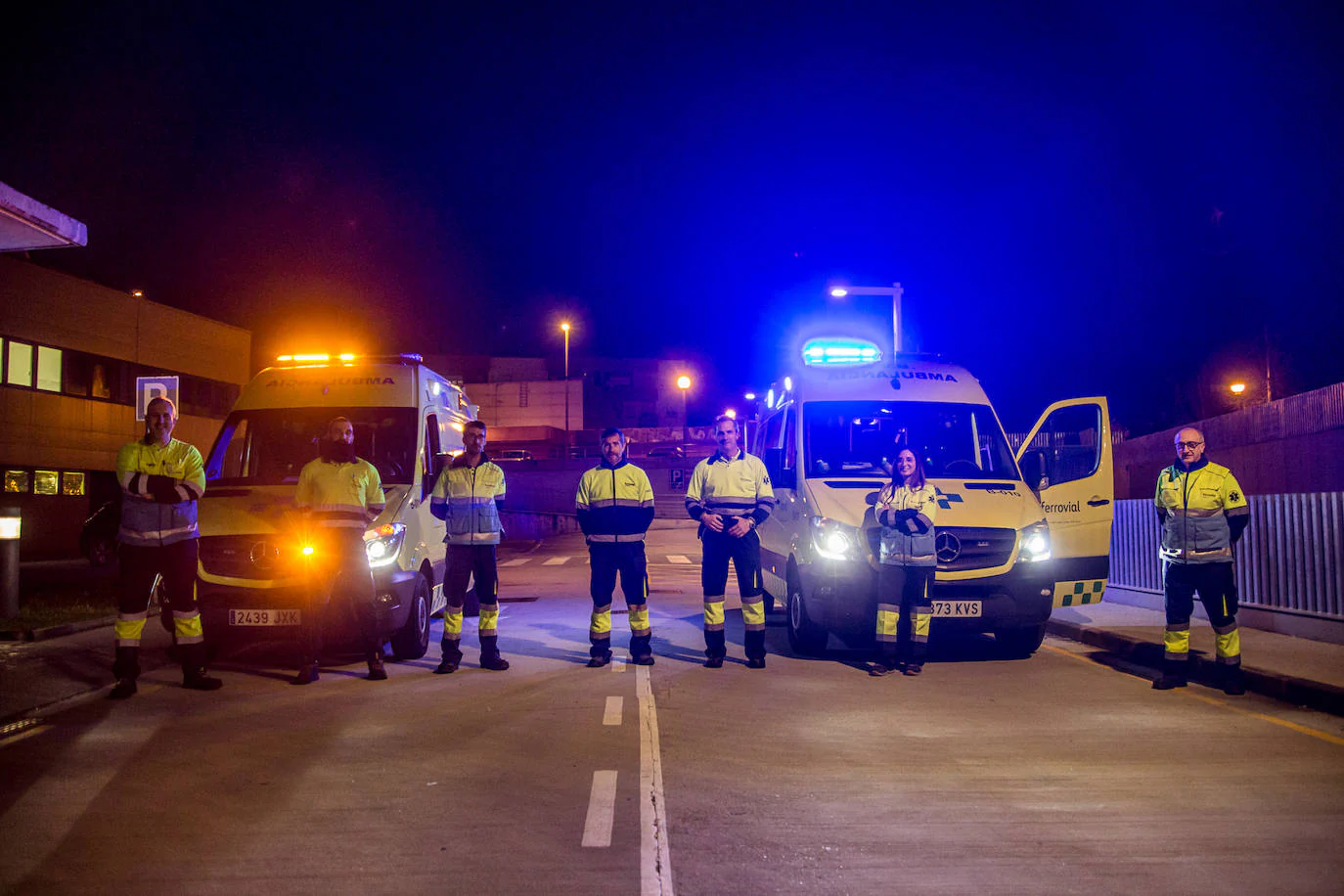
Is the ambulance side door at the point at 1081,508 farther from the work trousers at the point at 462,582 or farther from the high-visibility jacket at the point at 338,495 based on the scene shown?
the high-visibility jacket at the point at 338,495

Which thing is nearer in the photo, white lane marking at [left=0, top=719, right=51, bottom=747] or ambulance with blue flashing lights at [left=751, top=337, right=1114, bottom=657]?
white lane marking at [left=0, top=719, right=51, bottom=747]

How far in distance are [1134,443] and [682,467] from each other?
33413 millimetres

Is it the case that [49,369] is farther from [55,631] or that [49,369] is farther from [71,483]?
[55,631]

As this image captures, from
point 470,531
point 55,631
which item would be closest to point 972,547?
point 470,531

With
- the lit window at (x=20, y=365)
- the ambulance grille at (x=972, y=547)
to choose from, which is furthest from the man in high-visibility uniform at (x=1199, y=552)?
the lit window at (x=20, y=365)

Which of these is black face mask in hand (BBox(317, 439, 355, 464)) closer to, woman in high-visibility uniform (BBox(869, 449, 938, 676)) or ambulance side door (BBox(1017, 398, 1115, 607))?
woman in high-visibility uniform (BBox(869, 449, 938, 676))

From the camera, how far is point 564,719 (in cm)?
679

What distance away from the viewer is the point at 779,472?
32.1 ft

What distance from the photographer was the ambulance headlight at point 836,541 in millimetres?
8688

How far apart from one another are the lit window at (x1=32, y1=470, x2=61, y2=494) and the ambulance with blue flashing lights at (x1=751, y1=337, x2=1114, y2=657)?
22856 millimetres

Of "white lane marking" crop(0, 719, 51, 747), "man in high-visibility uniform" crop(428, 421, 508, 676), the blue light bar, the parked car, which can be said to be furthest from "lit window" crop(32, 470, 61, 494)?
"white lane marking" crop(0, 719, 51, 747)

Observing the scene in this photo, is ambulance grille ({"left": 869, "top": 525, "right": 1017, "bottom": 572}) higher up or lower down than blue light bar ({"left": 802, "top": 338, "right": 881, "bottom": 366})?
lower down

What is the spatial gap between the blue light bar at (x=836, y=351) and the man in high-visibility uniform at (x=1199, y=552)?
4805mm

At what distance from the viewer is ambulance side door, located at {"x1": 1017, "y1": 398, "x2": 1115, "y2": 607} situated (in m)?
9.90
